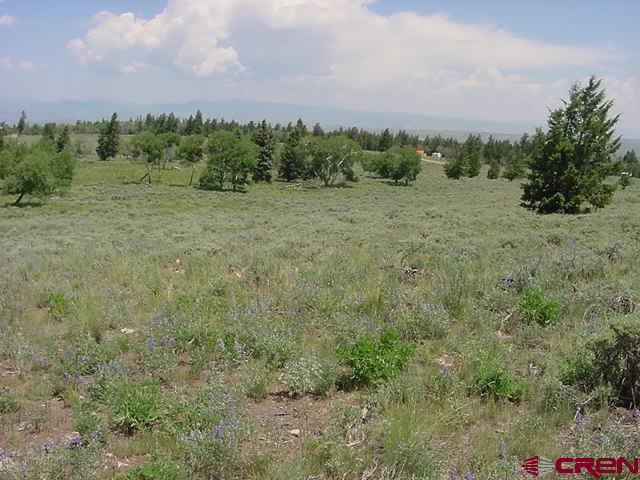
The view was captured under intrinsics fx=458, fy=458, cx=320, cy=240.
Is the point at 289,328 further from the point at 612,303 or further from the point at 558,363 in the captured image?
the point at 612,303

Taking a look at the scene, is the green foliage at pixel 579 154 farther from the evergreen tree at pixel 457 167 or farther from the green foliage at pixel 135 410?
the evergreen tree at pixel 457 167

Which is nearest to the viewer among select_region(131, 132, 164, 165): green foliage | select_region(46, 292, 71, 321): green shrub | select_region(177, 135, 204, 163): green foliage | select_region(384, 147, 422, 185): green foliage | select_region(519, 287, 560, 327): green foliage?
select_region(519, 287, 560, 327): green foliage

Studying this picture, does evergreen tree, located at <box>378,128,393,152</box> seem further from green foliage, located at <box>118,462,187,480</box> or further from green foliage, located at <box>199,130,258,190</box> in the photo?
green foliage, located at <box>118,462,187,480</box>

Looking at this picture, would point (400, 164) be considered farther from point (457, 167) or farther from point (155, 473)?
point (155, 473)

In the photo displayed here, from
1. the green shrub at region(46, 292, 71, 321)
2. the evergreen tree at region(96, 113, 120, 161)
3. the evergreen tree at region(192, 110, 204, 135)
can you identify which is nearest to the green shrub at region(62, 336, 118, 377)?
the green shrub at region(46, 292, 71, 321)

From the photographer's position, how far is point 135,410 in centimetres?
425

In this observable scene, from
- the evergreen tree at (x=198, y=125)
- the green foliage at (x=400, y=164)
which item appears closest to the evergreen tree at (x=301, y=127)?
the green foliage at (x=400, y=164)

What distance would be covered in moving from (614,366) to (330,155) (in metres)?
82.7

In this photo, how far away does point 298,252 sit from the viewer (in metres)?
10.4

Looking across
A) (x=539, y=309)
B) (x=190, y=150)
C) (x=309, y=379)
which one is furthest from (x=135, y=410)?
(x=190, y=150)

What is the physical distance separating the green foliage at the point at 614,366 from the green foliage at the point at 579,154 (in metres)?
22.7

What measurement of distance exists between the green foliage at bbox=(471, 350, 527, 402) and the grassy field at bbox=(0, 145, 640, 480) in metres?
0.02

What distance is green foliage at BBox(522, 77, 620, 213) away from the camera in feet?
80.2

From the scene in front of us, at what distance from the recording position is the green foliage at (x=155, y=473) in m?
3.45
